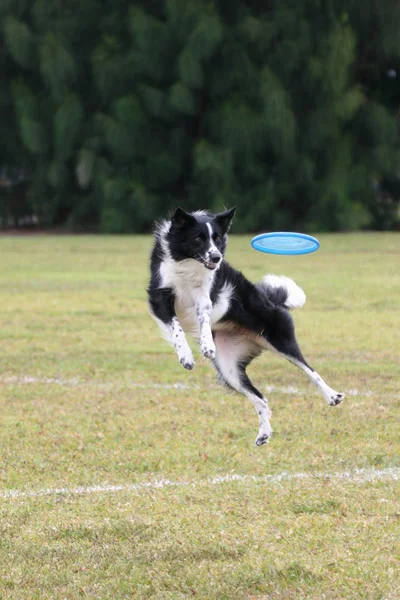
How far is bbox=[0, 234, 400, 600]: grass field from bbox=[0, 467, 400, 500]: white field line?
0.02 meters

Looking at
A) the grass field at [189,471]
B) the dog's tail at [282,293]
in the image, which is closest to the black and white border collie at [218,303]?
the dog's tail at [282,293]

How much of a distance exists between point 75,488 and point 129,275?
13.2 meters

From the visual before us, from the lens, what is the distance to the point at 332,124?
102 ft

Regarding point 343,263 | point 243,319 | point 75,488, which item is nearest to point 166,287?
point 243,319

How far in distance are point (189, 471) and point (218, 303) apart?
1.04 m

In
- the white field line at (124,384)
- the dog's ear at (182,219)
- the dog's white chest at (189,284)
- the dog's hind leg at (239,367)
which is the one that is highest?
the dog's ear at (182,219)

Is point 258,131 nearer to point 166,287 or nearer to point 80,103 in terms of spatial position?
point 80,103

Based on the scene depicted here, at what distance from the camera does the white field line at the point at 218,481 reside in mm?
5793

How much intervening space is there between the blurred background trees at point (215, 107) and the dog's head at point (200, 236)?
2333cm

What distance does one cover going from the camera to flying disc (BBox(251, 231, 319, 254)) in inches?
248

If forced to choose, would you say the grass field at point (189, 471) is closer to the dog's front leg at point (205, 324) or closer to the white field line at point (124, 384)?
the white field line at point (124, 384)

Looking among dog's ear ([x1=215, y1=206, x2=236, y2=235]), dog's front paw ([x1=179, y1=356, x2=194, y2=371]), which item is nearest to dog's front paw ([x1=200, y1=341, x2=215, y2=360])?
dog's front paw ([x1=179, y1=356, x2=194, y2=371])

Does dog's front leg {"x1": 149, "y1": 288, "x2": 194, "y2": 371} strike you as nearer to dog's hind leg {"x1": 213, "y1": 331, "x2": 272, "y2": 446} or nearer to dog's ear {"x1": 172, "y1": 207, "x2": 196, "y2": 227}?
dog's ear {"x1": 172, "y1": 207, "x2": 196, "y2": 227}

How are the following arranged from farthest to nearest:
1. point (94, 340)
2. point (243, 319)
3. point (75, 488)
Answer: point (94, 340)
point (243, 319)
point (75, 488)
